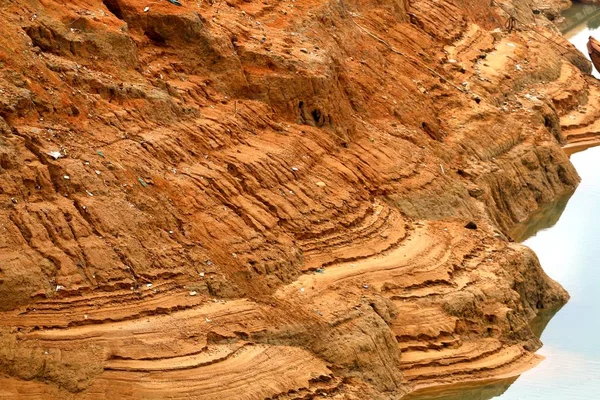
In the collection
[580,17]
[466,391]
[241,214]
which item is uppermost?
[580,17]

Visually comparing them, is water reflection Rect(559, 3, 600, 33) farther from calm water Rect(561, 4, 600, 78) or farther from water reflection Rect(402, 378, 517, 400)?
water reflection Rect(402, 378, 517, 400)

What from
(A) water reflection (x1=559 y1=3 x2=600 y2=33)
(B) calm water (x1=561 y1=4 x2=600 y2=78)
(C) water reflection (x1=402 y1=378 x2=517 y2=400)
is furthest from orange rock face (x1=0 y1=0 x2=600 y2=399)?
(A) water reflection (x1=559 y1=3 x2=600 y2=33)

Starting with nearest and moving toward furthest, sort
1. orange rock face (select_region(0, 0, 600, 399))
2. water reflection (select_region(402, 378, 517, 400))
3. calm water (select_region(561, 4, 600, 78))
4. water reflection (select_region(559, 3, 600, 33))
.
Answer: orange rock face (select_region(0, 0, 600, 399)) → water reflection (select_region(402, 378, 517, 400)) → calm water (select_region(561, 4, 600, 78)) → water reflection (select_region(559, 3, 600, 33))

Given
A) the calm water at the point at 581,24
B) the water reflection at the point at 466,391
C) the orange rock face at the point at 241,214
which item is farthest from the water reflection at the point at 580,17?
the water reflection at the point at 466,391

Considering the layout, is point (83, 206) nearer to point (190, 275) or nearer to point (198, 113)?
point (190, 275)

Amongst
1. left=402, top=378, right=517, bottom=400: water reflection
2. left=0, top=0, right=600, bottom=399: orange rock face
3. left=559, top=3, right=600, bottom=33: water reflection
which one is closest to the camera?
left=0, top=0, right=600, bottom=399: orange rock face

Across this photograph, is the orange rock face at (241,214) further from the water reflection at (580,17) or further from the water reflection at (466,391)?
the water reflection at (580,17)

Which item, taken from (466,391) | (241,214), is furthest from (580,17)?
(241,214)

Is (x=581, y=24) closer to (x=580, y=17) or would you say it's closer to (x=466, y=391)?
(x=580, y=17)

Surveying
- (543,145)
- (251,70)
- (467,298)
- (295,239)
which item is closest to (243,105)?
(251,70)
